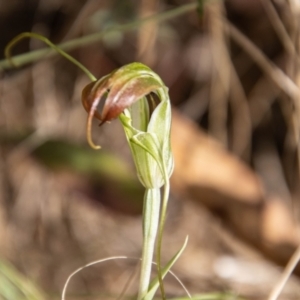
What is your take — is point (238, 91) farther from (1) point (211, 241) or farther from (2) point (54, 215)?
(2) point (54, 215)

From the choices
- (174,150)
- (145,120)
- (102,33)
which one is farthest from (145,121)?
(174,150)

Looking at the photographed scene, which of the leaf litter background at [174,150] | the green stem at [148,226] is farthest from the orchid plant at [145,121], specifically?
the leaf litter background at [174,150]

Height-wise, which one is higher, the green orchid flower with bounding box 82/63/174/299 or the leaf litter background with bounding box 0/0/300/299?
the green orchid flower with bounding box 82/63/174/299

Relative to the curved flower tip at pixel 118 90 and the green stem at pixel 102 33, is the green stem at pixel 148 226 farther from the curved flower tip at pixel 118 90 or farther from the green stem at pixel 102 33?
the green stem at pixel 102 33

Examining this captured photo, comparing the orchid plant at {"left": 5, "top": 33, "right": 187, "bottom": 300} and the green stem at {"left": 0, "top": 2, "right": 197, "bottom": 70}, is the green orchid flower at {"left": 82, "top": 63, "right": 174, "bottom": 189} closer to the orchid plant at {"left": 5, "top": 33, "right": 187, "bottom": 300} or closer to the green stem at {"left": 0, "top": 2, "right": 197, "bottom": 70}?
the orchid plant at {"left": 5, "top": 33, "right": 187, "bottom": 300}

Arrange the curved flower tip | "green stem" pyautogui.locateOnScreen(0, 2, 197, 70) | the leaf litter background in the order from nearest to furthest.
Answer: the curved flower tip
"green stem" pyautogui.locateOnScreen(0, 2, 197, 70)
the leaf litter background

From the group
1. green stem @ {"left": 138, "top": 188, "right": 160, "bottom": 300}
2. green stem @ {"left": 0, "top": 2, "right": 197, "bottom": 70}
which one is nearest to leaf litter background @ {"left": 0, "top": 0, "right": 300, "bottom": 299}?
green stem @ {"left": 0, "top": 2, "right": 197, "bottom": 70}

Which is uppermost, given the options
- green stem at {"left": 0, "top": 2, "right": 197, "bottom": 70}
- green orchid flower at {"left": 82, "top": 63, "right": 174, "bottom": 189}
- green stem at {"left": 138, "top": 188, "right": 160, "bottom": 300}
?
green orchid flower at {"left": 82, "top": 63, "right": 174, "bottom": 189}

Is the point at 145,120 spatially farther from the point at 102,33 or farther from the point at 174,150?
the point at 174,150
